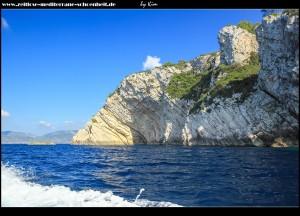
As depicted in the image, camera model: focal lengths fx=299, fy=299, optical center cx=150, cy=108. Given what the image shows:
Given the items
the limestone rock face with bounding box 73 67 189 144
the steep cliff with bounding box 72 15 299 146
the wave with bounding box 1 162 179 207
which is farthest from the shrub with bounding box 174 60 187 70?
the wave with bounding box 1 162 179 207

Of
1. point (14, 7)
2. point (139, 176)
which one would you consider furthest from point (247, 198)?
point (14, 7)

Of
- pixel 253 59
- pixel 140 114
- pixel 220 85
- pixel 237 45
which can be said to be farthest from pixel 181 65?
pixel 220 85

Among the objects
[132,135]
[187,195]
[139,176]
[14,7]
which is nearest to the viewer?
[14,7]

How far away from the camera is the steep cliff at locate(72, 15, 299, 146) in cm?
4002

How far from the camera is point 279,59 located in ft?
131

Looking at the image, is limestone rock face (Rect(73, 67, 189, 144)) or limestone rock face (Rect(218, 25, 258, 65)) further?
limestone rock face (Rect(73, 67, 189, 144))

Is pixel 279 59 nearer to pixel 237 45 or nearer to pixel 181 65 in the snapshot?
pixel 237 45

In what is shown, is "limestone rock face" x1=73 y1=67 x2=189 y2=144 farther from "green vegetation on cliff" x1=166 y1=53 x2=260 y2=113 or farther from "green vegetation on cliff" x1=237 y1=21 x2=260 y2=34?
"green vegetation on cliff" x1=237 y1=21 x2=260 y2=34

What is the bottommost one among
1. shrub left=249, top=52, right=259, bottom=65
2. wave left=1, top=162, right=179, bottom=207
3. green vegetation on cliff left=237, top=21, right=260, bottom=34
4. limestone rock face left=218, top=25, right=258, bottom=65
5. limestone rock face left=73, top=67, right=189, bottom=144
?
wave left=1, top=162, right=179, bottom=207

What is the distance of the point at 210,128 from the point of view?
56.9 meters

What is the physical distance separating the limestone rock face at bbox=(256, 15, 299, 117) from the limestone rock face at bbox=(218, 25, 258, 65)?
18017 millimetres

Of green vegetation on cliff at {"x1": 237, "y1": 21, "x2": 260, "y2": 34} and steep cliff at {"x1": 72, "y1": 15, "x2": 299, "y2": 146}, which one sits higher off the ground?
green vegetation on cliff at {"x1": 237, "y1": 21, "x2": 260, "y2": 34}

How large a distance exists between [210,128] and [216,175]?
41.0 m
